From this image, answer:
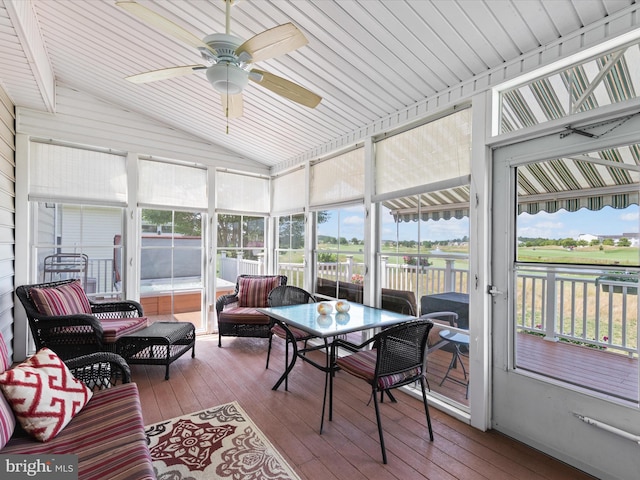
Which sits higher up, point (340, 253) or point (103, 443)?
point (340, 253)

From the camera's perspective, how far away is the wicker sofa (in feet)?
4.62

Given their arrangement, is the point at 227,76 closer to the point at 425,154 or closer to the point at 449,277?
the point at 425,154

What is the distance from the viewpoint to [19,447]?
1546mm

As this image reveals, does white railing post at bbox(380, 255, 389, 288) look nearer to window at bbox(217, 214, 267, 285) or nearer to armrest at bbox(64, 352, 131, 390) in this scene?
armrest at bbox(64, 352, 131, 390)

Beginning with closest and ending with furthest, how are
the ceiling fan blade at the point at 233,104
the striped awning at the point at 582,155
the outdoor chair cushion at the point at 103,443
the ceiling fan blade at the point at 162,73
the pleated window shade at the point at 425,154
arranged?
the outdoor chair cushion at the point at 103,443 < the striped awning at the point at 582,155 < the ceiling fan blade at the point at 162,73 < the ceiling fan blade at the point at 233,104 < the pleated window shade at the point at 425,154

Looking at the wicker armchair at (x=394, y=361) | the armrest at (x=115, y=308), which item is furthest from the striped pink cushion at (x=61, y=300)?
the wicker armchair at (x=394, y=361)

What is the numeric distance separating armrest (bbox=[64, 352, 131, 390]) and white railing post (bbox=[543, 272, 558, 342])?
118 inches

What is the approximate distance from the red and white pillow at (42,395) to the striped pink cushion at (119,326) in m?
1.43

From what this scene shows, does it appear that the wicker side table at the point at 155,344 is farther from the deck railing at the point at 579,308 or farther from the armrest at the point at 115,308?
the deck railing at the point at 579,308

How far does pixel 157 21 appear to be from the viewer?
176 cm

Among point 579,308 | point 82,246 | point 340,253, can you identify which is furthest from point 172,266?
point 579,308

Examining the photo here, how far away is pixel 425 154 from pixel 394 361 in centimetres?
188

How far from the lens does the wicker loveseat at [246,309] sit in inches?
167

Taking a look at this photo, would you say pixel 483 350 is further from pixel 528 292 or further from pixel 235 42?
pixel 235 42
